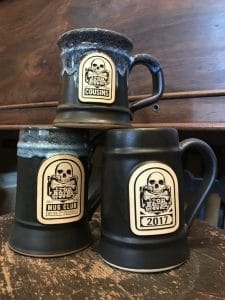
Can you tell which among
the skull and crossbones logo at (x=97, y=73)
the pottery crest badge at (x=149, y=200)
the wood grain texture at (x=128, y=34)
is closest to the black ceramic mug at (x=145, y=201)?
the pottery crest badge at (x=149, y=200)

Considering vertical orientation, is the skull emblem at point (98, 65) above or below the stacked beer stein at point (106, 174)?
above

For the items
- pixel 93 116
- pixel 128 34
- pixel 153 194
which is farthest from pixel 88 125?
pixel 128 34

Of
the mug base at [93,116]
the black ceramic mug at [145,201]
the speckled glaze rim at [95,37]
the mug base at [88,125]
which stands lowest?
the black ceramic mug at [145,201]

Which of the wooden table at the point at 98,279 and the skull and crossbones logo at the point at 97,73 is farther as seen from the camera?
the skull and crossbones logo at the point at 97,73

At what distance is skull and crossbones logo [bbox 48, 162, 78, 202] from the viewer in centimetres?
45

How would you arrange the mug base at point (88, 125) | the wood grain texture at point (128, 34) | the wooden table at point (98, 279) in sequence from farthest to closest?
the wood grain texture at point (128, 34) → the mug base at point (88, 125) → the wooden table at point (98, 279)

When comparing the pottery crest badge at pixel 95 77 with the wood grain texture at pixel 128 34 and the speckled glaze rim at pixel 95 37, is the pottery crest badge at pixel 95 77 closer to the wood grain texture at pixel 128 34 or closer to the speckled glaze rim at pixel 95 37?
the speckled glaze rim at pixel 95 37

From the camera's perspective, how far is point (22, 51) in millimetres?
882

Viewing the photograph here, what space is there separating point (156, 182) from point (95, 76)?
0.19 m

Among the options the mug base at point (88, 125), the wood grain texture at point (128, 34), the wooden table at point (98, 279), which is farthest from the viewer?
the wood grain texture at point (128, 34)

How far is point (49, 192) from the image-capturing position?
0.45 meters

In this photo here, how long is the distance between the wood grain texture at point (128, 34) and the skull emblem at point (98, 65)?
169 millimetres

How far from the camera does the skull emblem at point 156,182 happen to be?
403 millimetres

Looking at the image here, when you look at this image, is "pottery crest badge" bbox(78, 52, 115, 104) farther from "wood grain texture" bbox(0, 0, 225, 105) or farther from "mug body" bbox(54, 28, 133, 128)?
"wood grain texture" bbox(0, 0, 225, 105)
